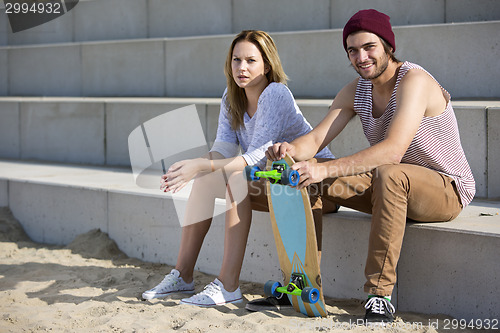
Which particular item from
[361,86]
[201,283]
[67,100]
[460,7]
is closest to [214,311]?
[201,283]

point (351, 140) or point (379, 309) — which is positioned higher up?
point (351, 140)

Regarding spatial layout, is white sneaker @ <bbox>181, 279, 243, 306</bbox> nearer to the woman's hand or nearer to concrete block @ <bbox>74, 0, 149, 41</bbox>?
the woman's hand

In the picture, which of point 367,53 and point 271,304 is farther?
point 271,304

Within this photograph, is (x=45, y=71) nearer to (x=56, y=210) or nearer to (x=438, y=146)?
(x=56, y=210)

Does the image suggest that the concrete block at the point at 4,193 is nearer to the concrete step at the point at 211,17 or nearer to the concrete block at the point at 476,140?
the concrete step at the point at 211,17

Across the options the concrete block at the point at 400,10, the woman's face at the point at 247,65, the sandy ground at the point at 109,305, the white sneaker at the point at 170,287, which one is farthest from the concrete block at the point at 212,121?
the white sneaker at the point at 170,287

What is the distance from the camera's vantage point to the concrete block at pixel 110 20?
5.85 m

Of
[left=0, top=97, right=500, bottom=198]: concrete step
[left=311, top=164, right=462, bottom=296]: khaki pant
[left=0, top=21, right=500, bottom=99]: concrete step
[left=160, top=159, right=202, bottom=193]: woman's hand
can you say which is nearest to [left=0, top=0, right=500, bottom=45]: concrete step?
[left=0, top=21, right=500, bottom=99]: concrete step

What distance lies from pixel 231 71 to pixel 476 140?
4.37ft

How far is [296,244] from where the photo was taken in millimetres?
2645

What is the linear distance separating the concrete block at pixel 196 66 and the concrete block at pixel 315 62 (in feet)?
1.76

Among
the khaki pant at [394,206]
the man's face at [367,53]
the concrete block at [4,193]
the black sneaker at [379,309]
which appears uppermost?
the man's face at [367,53]

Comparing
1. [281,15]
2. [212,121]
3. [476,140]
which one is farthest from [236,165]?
[281,15]

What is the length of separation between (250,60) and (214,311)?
112cm
